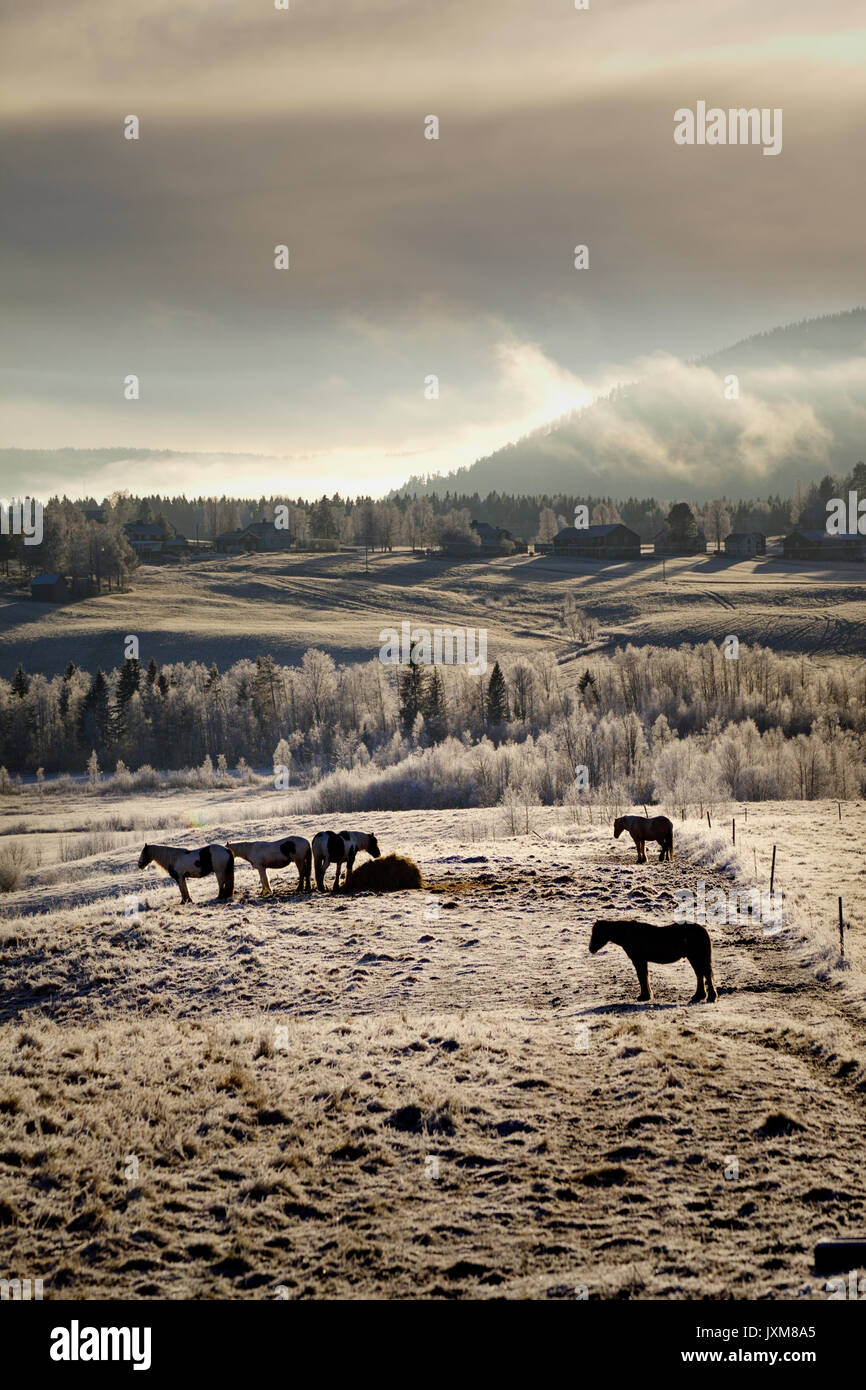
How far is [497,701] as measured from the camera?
97.4 metres

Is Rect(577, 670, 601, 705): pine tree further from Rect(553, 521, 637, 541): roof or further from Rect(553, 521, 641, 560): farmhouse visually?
Rect(553, 521, 637, 541): roof

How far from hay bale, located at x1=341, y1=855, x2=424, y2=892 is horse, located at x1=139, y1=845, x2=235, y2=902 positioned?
4.08 m

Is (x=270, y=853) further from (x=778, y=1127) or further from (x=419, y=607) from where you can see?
(x=419, y=607)

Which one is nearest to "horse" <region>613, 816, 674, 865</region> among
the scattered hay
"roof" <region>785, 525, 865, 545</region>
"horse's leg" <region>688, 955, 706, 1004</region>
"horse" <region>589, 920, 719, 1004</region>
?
"horse" <region>589, 920, 719, 1004</region>

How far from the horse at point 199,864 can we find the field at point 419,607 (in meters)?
98.0

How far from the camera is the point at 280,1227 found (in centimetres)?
1006

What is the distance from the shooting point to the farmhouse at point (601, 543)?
179750mm

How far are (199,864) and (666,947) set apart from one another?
15.2 m

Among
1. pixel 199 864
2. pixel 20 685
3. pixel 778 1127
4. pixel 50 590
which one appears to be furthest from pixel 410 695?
pixel 778 1127

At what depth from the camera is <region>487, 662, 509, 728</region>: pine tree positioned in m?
96.9

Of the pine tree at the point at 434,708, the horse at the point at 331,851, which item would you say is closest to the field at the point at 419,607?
the pine tree at the point at 434,708
